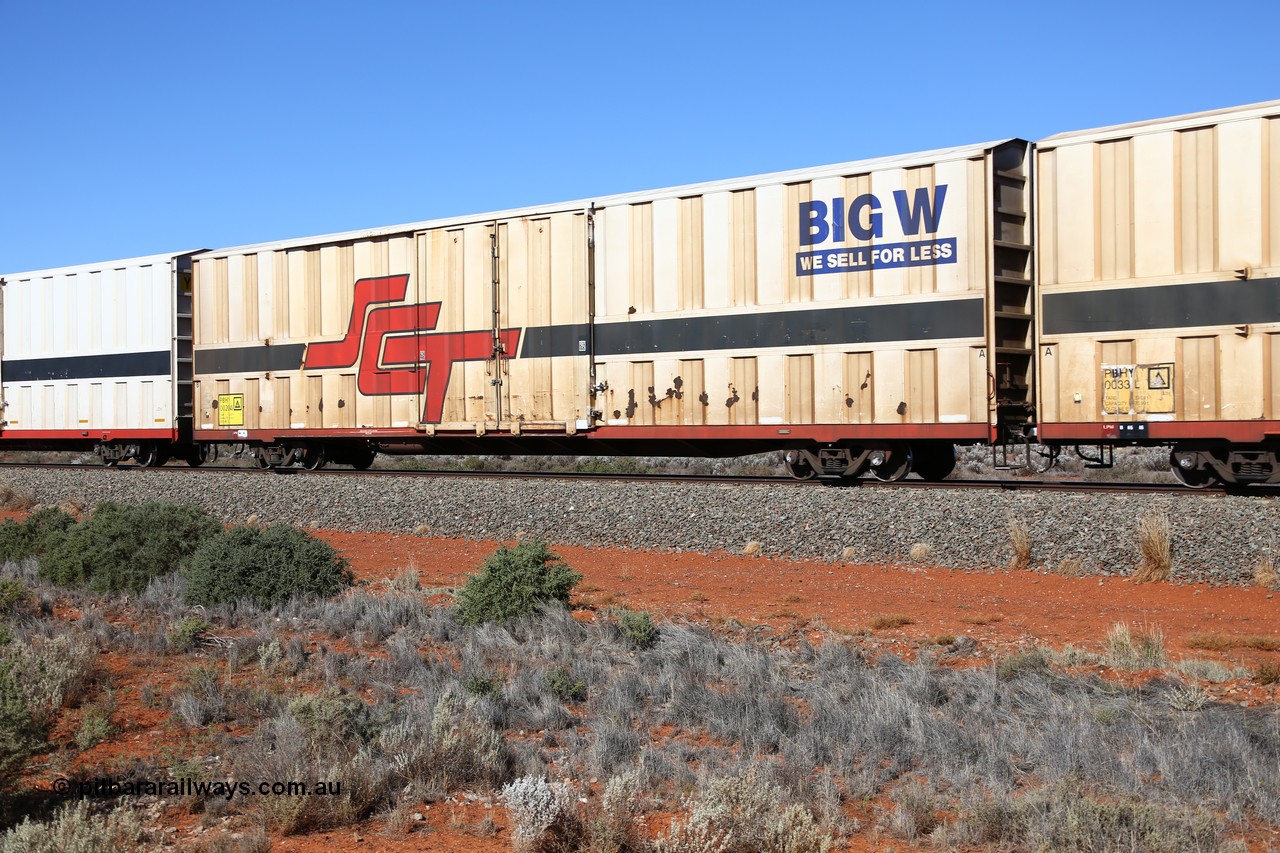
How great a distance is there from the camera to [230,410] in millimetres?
21719

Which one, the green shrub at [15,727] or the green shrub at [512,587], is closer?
the green shrub at [15,727]

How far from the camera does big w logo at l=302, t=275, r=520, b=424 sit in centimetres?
1839

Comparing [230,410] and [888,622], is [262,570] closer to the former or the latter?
[888,622]

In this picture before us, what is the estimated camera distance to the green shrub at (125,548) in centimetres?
1141

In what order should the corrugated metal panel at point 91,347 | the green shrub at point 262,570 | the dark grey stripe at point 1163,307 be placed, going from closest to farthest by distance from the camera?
the green shrub at point 262,570, the dark grey stripe at point 1163,307, the corrugated metal panel at point 91,347

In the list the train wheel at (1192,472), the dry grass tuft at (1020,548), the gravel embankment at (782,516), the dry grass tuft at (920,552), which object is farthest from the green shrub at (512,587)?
the train wheel at (1192,472)

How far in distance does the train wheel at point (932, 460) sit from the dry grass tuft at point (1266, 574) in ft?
18.5

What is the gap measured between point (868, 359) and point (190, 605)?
30.1 ft

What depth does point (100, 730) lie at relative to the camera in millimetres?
5934

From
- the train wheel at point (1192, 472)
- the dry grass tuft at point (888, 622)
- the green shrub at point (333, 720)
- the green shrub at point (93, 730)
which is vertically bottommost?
the dry grass tuft at point (888, 622)

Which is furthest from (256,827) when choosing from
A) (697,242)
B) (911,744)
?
(697,242)

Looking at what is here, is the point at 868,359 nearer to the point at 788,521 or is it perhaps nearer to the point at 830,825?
the point at 788,521

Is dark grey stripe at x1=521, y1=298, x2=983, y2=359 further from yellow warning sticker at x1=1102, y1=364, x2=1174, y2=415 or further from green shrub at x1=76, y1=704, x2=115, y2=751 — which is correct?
green shrub at x1=76, y1=704, x2=115, y2=751

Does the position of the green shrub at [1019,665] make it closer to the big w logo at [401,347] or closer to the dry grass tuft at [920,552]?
the dry grass tuft at [920,552]
